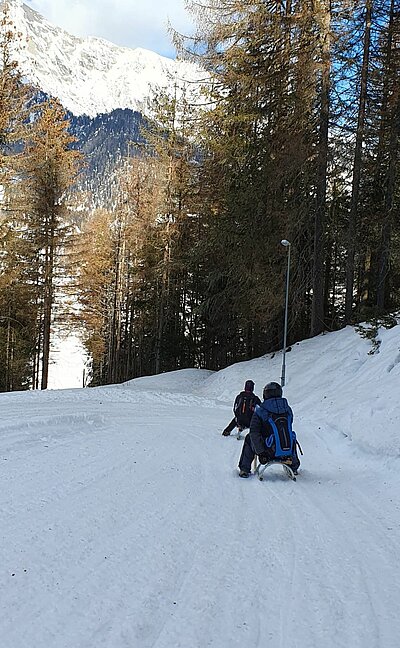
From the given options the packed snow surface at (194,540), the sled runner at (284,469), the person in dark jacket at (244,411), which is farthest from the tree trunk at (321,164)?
the sled runner at (284,469)

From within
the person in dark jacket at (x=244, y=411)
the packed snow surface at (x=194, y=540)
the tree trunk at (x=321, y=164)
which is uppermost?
the tree trunk at (x=321, y=164)

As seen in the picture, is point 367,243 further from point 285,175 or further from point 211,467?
point 211,467

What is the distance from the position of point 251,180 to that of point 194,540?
18255 millimetres

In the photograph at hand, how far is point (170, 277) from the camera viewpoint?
30.2 m

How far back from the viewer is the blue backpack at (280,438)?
642 centimetres

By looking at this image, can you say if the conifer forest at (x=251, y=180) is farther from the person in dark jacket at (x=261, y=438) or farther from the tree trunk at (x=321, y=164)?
the person in dark jacket at (x=261, y=438)

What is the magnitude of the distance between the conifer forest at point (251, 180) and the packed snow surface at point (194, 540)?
1106cm

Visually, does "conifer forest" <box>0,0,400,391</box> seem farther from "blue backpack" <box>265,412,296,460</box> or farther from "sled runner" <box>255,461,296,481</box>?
"sled runner" <box>255,461,296,481</box>

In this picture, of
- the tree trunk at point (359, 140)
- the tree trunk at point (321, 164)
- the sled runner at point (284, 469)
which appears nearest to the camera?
the sled runner at point (284, 469)

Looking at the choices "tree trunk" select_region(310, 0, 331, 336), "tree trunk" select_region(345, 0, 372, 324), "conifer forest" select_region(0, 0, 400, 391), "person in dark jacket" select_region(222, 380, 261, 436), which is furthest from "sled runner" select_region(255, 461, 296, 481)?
"tree trunk" select_region(310, 0, 331, 336)

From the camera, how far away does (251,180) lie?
2053 cm

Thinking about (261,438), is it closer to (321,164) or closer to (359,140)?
(321,164)

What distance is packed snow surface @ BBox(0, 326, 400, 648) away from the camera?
2.81 metres

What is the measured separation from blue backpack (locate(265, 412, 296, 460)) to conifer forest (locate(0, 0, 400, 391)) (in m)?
11.0
